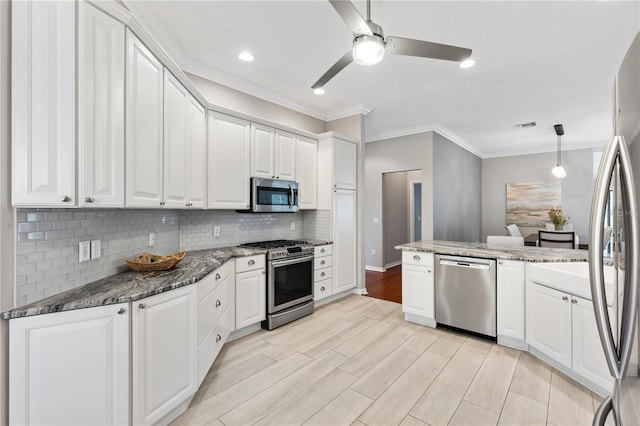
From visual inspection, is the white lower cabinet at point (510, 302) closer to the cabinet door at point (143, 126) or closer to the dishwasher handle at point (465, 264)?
the dishwasher handle at point (465, 264)

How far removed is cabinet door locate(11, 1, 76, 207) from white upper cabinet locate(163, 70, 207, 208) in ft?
2.47

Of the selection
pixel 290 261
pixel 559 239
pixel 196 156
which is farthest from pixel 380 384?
pixel 559 239

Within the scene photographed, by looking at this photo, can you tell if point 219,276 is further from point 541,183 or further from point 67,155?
point 541,183

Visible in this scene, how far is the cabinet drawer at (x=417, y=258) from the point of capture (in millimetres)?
3240

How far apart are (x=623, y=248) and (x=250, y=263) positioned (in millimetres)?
2789

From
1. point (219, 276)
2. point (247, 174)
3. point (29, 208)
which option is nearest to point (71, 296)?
point (29, 208)

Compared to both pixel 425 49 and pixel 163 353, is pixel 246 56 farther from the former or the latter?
pixel 163 353

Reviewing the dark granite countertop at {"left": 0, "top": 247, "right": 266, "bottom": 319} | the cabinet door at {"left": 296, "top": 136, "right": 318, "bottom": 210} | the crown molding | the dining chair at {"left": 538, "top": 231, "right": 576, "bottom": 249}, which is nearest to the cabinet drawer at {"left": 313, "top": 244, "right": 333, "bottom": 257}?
the cabinet door at {"left": 296, "top": 136, "right": 318, "bottom": 210}

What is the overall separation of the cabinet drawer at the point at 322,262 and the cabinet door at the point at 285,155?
1145mm

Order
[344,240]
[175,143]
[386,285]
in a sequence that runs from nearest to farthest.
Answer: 1. [175,143]
2. [344,240]
3. [386,285]

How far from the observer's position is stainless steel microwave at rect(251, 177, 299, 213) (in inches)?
133

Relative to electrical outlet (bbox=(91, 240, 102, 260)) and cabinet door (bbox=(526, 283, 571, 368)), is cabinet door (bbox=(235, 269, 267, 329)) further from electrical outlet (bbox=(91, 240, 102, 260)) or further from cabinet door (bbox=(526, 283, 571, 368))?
cabinet door (bbox=(526, 283, 571, 368))

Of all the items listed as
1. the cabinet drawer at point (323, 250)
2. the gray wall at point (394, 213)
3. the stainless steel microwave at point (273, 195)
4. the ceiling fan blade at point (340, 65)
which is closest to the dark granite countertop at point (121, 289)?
the stainless steel microwave at point (273, 195)

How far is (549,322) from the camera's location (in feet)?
7.84
